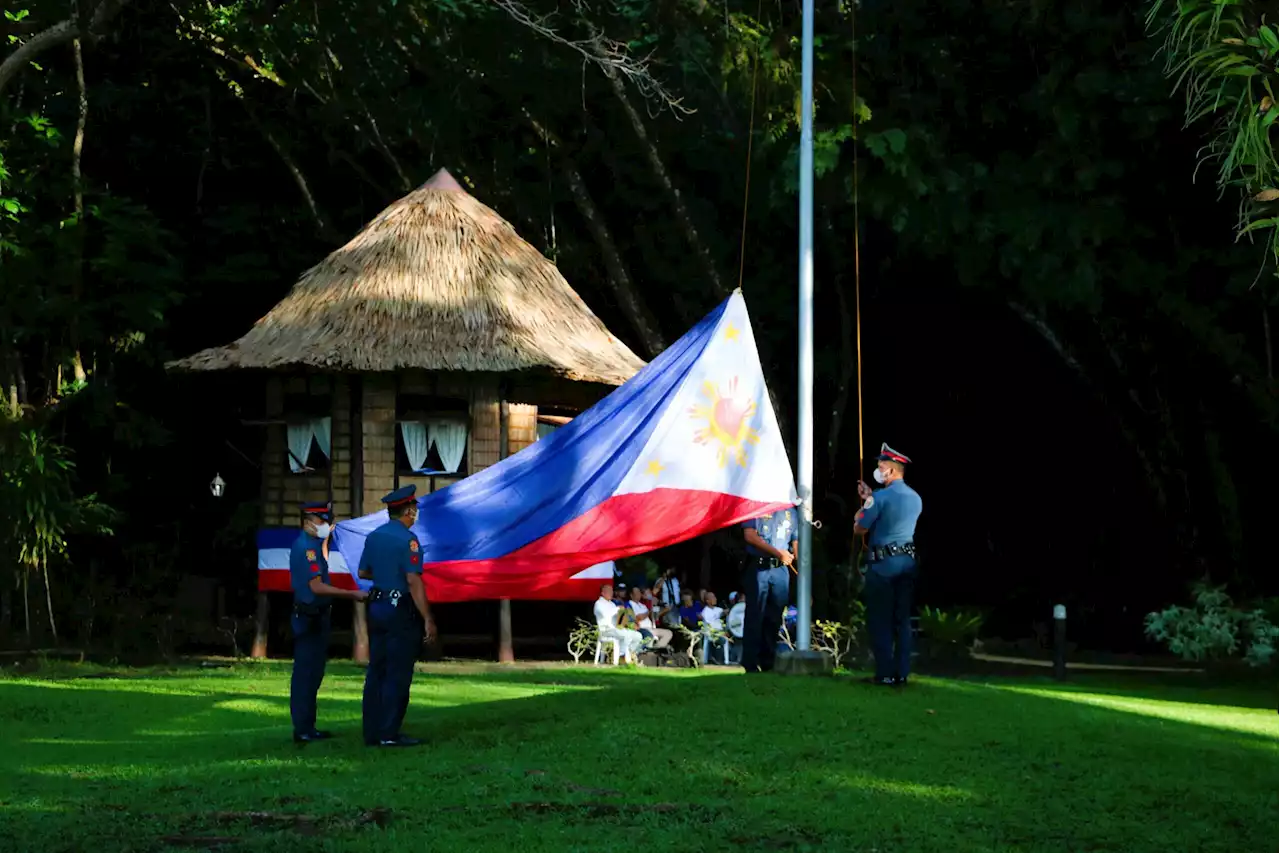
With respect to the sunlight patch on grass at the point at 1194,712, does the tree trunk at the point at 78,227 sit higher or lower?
higher

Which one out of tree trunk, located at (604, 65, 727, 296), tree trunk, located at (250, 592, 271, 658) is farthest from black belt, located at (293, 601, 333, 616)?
tree trunk, located at (604, 65, 727, 296)

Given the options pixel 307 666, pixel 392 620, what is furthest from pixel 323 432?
pixel 392 620

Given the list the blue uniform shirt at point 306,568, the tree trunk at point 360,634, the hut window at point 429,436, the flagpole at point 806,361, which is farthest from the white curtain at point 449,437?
the blue uniform shirt at point 306,568

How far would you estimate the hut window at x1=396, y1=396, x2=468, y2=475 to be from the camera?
93.5 feet

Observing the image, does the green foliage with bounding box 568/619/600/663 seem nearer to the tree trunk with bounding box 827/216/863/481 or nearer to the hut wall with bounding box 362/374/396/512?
the hut wall with bounding box 362/374/396/512

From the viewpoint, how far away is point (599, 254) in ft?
111

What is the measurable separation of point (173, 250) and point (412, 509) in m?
21.2

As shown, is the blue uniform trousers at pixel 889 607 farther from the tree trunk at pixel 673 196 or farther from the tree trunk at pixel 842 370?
the tree trunk at pixel 842 370

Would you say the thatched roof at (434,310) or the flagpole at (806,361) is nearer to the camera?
the flagpole at (806,361)

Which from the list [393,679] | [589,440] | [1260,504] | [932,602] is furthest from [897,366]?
[393,679]

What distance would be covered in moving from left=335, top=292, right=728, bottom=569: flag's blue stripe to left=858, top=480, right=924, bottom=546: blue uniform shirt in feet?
5.96

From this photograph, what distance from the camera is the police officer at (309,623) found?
14680 millimetres

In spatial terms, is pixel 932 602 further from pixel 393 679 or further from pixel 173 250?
pixel 393 679

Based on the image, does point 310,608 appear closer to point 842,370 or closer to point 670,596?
point 670,596
